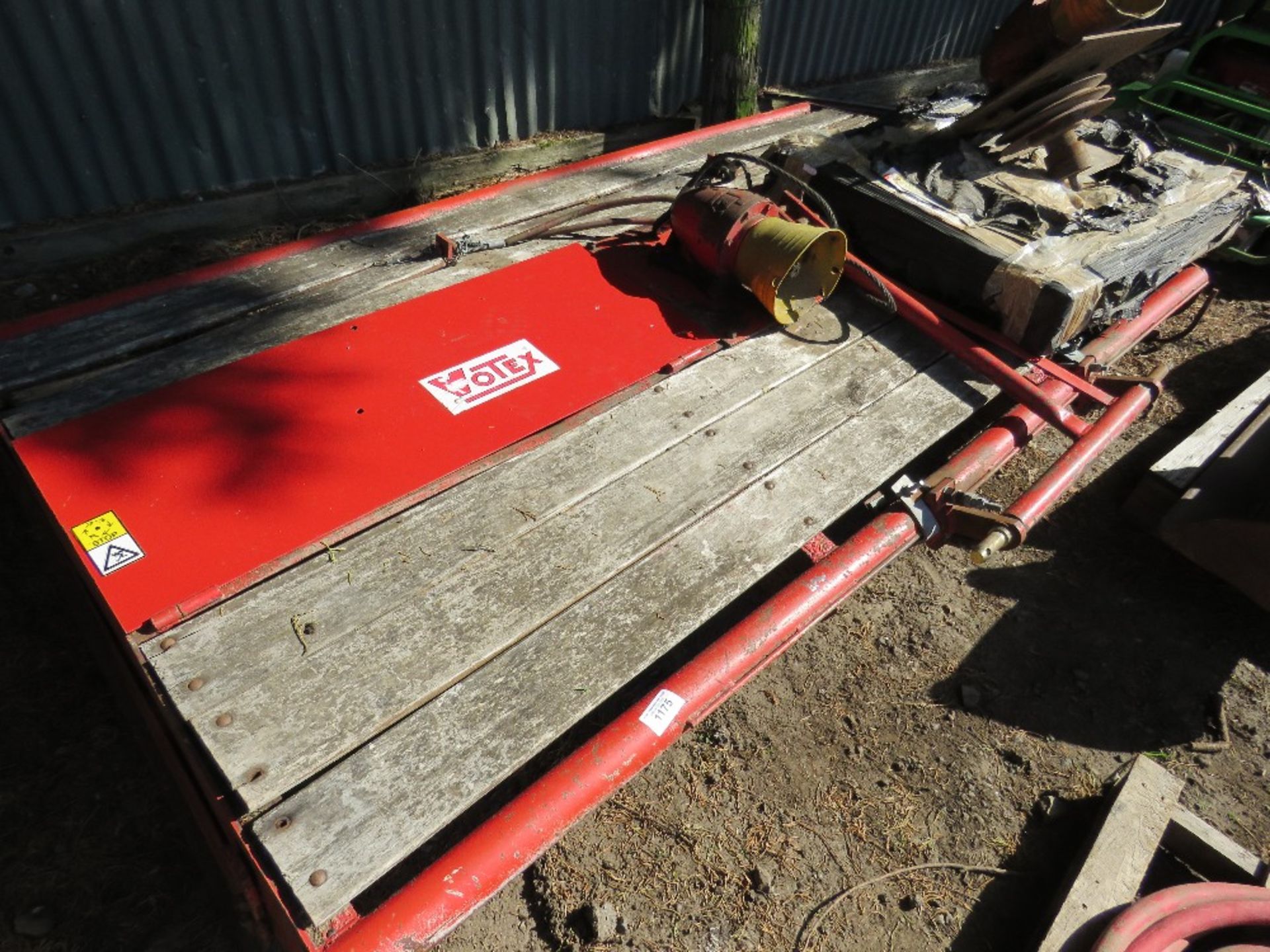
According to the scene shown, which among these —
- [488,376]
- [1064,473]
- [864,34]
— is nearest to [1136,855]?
[1064,473]

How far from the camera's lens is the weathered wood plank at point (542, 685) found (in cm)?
160

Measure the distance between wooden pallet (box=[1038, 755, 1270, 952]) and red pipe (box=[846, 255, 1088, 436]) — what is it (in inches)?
42.9

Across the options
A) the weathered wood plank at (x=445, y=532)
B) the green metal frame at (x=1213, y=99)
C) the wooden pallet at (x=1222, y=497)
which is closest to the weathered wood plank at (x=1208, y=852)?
the wooden pallet at (x=1222, y=497)

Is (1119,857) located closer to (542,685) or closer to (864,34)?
(542,685)

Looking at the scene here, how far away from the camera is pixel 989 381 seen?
299cm

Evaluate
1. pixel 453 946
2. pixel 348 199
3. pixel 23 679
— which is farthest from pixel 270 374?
pixel 348 199

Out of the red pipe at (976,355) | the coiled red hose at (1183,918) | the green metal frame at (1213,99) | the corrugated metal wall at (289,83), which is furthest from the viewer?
the green metal frame at (1213,99)

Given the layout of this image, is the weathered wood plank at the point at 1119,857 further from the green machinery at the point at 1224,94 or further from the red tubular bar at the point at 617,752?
the green machinery at the point at 1224,94

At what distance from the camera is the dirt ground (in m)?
2.15

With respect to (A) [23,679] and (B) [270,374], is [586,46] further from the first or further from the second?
(A) [23,679]

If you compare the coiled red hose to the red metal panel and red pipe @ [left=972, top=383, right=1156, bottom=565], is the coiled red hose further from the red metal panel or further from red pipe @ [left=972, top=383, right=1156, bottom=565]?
the red metal panel

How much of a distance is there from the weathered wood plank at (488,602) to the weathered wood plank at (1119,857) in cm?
136

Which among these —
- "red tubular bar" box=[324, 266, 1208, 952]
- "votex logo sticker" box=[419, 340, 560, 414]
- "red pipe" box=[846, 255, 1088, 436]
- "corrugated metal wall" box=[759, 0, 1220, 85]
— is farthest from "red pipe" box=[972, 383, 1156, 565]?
"corrugated metal wall" box=[759, 0, 1220, 85]

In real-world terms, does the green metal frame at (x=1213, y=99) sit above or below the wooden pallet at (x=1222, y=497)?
above
